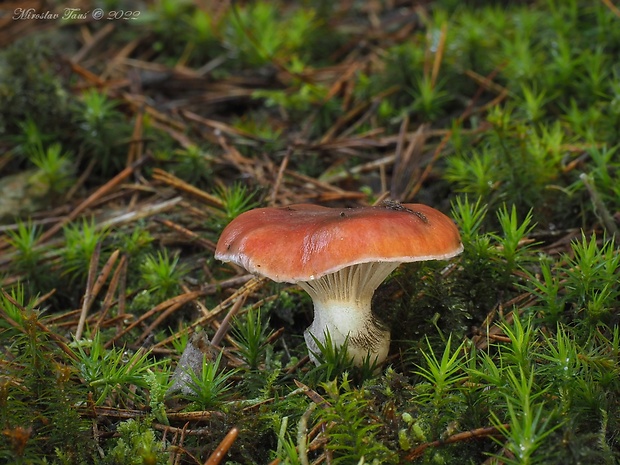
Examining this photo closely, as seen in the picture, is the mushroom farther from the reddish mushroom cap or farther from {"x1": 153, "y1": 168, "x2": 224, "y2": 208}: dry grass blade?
{"x1": 153, "y1": 168, "x2": 224, "y2": 208}: dry grass blade

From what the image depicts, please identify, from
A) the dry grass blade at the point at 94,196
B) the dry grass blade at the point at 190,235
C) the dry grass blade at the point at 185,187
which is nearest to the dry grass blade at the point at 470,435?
the dry grass blade at the point at 190,235

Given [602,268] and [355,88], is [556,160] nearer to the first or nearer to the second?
[602,268]

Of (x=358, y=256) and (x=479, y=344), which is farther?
(x=479, y=344)

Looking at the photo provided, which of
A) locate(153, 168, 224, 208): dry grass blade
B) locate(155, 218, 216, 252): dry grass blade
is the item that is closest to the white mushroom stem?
locate(155, 218, 216, 252): dry grass blade

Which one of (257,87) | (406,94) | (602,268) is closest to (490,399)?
(602,268)

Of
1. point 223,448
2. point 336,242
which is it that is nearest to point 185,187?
point 336,242

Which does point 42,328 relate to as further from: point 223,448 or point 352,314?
point 352,314

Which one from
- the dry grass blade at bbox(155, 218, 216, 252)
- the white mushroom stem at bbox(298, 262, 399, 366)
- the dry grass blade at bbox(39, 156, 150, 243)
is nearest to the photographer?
the white mushroom stem at bbox(298, 262, 399, 366)

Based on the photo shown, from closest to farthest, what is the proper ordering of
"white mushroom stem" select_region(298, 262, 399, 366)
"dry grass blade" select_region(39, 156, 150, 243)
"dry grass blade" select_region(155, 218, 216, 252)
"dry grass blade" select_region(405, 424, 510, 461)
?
"dry grass blade" select_region(405, 424, 510, 461), "white mushroom stem" select_region(298, 262, 399, 366), "dry grass blade" select_region(155, 218, 216, 252), "dry grass blade" select_region(39, 156, 150, 243)
